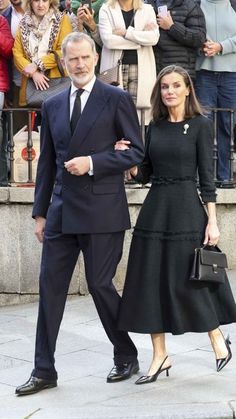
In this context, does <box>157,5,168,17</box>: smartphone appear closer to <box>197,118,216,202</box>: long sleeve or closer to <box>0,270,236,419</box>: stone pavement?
<box>0,270,236,419</box>: stone pavement

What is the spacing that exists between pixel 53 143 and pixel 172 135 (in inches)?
29.4

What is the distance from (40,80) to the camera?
8961mm

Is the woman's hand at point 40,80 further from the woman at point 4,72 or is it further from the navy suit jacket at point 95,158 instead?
the navy suit jacket at point 95,158

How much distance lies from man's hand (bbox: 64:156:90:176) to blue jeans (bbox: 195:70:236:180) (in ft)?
12.8

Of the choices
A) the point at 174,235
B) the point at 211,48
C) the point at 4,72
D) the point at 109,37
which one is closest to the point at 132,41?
the point at 109,37

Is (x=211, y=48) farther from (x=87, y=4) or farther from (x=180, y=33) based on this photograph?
(x=87, y=4)

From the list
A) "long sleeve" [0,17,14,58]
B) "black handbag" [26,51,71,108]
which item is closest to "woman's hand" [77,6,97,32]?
"black handbag" [26,51,71,108]

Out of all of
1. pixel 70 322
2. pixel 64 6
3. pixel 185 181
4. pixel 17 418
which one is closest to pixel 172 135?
pixel 185 181

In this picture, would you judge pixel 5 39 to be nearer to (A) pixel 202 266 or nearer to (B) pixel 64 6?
(B) pixel 64 6

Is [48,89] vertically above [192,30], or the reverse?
[192,30]

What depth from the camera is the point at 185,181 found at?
597 cm

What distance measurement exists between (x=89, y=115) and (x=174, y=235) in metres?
0.91

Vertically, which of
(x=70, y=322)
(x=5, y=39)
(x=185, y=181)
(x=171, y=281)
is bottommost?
(x=70, y=322)

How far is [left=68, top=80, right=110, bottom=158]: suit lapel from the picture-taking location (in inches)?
227
